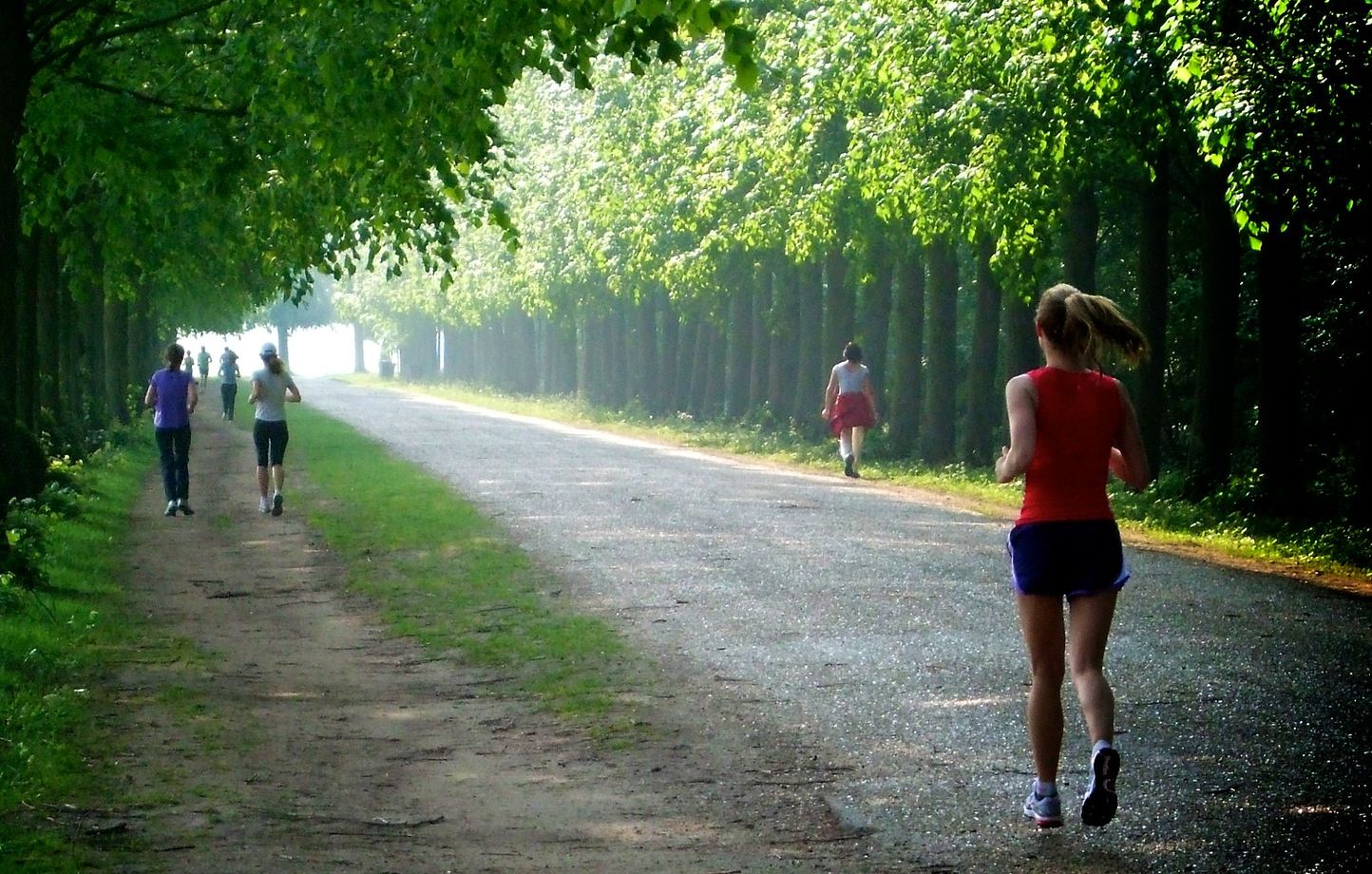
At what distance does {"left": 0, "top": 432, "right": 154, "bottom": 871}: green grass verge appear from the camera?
7164 millimetres

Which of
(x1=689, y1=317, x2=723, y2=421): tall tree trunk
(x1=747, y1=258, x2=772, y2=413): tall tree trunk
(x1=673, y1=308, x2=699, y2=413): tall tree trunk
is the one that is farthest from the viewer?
(x1=673, y1=308, x2=699, y2=413): tall tree trunk

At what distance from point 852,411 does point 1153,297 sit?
5.48 meters

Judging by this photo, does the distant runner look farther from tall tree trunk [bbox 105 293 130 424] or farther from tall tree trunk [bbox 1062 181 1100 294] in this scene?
tall tree trunk [bbox 105 293 130 424]

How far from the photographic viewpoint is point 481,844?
686 cm

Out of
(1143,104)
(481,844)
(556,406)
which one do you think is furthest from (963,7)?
(556,406)

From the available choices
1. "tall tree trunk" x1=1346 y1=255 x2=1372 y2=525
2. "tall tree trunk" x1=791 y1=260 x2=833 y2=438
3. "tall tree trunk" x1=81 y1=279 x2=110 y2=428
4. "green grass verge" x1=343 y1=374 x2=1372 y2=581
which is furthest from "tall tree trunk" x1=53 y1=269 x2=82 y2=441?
"tall tree trunk" x1=1346 y1=255 x2=1372 y2=525

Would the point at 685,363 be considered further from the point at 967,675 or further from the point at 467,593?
the point at 967,675

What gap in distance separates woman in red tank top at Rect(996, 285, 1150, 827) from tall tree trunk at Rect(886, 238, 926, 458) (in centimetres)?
2620

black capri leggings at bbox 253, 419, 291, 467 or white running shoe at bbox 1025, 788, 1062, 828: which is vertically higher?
black capri leggings at bbox 253, 419, 291, 467

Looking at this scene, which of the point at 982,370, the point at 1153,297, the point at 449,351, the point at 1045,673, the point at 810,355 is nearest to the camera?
the point at 1045,673

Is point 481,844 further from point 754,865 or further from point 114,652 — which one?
point 114,652

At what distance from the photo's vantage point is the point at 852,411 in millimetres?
27984

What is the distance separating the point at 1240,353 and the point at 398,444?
1597cm

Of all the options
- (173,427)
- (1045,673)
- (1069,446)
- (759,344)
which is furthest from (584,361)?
(1069,446)
